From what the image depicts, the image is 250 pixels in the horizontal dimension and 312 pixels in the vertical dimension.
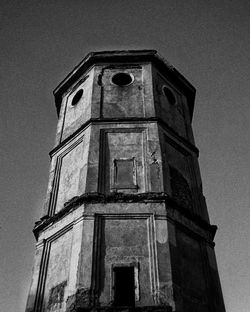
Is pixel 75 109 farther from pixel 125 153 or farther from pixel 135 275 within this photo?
pixel 135 275

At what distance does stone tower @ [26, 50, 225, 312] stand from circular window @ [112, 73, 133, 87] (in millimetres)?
39

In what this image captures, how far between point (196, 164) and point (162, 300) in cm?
562

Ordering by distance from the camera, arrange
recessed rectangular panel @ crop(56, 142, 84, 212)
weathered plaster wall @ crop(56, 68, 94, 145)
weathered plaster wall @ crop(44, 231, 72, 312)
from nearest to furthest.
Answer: weathered plaster wall @ crop(44, 231, 72, 312) < recessed rectangular panel @ crop(56, 142, 84, 212) < weathered plaster wall @ crop(56, 68, 94, 145)

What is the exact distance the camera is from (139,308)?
773 cm

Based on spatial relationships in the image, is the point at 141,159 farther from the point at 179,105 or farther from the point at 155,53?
the point at 155,53

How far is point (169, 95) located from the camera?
14.3 meters

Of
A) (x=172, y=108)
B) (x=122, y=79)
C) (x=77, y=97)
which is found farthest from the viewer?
(x=77, y=97)

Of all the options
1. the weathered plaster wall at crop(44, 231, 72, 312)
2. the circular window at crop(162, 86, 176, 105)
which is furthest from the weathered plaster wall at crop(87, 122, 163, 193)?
the circular window at crop(162, 86, 176, 105)

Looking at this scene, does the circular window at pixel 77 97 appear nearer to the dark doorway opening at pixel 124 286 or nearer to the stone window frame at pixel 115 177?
the stone window frame at pixel 115 177

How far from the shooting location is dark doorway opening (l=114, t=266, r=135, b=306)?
27.0 ft

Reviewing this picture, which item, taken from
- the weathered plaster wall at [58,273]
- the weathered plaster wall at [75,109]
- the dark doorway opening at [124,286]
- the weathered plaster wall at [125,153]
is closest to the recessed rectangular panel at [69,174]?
the weathered plaster wall at [125,153]

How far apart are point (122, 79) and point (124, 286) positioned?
26.2 ft

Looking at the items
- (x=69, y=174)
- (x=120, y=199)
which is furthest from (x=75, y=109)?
(x=120, y=199)

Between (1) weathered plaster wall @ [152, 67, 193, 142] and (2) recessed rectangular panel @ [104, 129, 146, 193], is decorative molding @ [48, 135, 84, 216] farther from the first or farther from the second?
(1) weathered plaster wall @ [152, 67, 193, 142]
